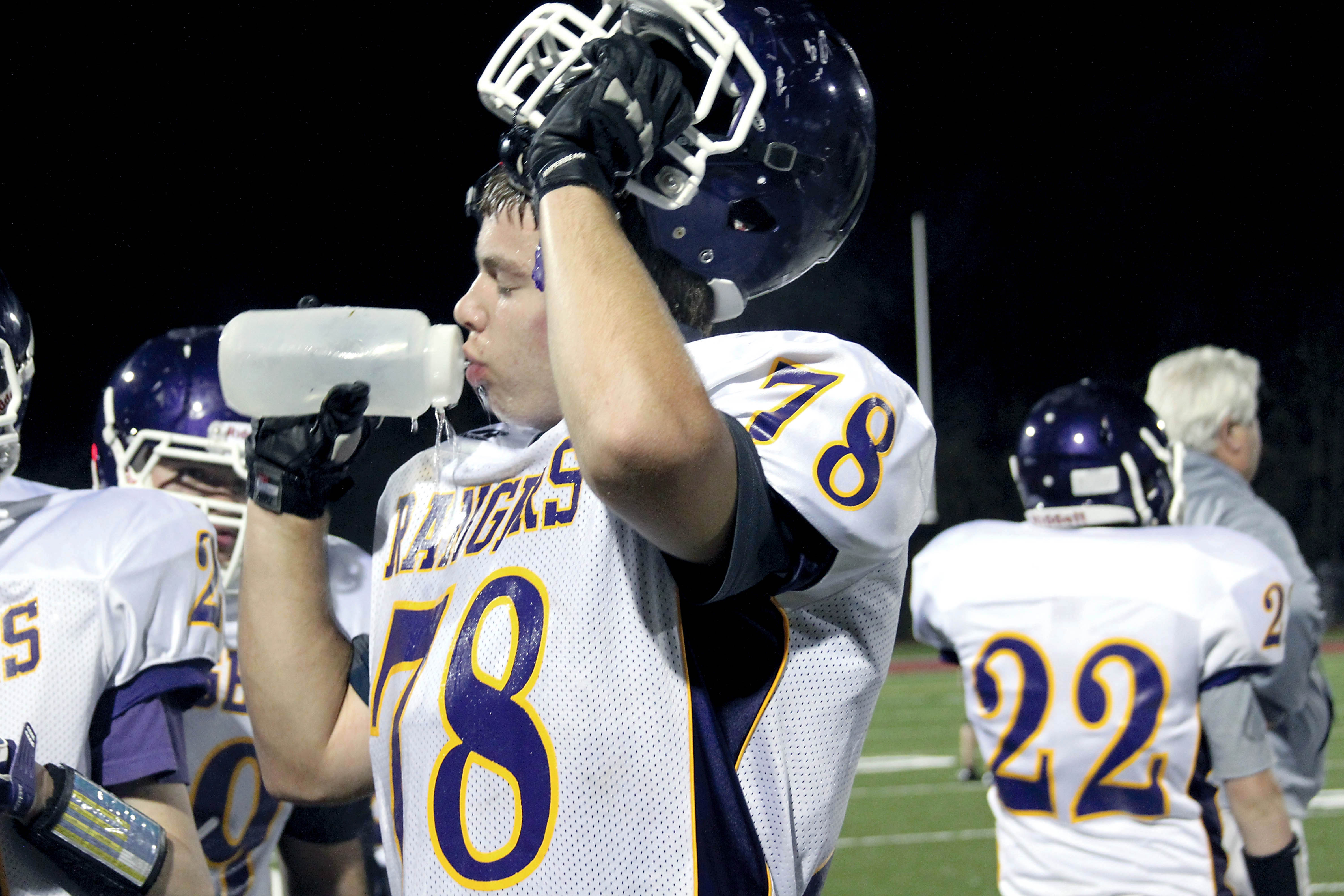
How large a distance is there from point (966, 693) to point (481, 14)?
8.82 meters

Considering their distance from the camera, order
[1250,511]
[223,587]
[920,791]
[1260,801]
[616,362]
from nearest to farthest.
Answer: [616,362]
[223,587]
[1260,801]
[1250,511]
[920,791]

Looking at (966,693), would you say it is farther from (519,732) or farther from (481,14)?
(481,14)

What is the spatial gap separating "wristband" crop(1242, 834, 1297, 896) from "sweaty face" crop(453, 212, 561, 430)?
201 cm

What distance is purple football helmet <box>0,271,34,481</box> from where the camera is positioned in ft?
5.23

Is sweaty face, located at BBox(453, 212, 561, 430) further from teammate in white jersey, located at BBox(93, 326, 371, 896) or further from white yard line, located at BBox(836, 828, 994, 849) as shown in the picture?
white yard line, located at BBox(836, 828, 994, 849)

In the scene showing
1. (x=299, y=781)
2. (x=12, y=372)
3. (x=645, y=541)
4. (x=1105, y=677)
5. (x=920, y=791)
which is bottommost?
(x=920, y=791)

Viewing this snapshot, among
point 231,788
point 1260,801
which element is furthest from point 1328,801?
point 231,788

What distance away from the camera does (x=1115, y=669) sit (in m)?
2.47

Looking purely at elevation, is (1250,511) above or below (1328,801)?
above

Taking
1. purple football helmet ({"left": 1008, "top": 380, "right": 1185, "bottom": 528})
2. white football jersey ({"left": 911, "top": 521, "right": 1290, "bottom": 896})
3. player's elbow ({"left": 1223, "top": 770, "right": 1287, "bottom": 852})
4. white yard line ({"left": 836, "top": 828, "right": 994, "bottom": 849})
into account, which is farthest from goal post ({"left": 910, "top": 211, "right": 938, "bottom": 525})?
player's elbow ({"left": 1223, "top": 770, "right": 1287, "bottom": 852})

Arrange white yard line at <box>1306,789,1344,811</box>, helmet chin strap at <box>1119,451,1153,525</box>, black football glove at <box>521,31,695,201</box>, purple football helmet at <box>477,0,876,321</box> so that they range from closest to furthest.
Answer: black football glove at <box>521,31,695,201</box> < purple football helmet at <box>477,0,876,321</box> < helmet chin strap at <box>1119,451,1153,525</box> < white yard line at <box>1306,789,1344,811</box>

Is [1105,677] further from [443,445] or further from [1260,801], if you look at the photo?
[443,445]

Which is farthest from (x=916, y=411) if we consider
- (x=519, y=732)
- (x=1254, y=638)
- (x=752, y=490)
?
(x=1254, y=638)

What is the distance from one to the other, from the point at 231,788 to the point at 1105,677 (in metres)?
1.75
